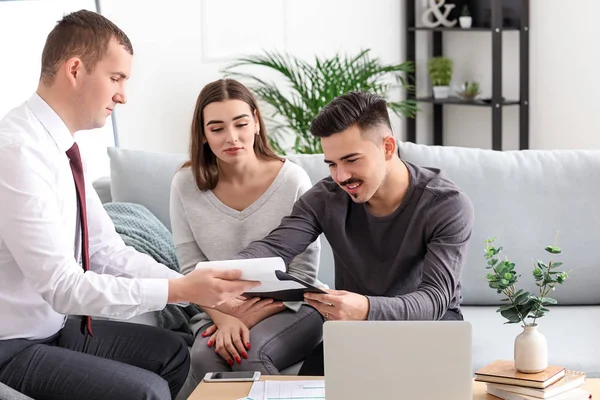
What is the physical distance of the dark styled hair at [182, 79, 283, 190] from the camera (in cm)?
269

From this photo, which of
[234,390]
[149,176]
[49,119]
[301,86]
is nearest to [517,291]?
[234,390]

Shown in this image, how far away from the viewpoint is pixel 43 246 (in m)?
2.01

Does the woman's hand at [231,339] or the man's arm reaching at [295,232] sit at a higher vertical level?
the man's arm reaching at [295,232]

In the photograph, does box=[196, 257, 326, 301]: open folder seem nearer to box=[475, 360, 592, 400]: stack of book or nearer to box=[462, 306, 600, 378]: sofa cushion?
box=[475, 360, 592, 400]: stack of book

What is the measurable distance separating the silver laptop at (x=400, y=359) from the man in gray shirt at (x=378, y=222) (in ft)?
1.29

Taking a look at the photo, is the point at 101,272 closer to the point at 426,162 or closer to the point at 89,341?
the point at 89,341

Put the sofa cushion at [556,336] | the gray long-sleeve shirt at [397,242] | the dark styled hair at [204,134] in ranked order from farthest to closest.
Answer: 1. the dark styled hair at [204,134]
2. the sofa cushion at [556,336]
3. the gray long-sleeve shirt at [397,242]

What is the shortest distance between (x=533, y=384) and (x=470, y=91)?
374cm

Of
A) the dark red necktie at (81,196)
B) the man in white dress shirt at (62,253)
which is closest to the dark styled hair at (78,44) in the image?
the man in white dress shirt at (62,253)

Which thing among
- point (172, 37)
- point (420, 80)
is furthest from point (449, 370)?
point (420, 80)

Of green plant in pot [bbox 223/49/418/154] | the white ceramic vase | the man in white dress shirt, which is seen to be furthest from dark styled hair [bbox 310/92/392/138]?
green plant in pot [bbox 223/49/418/154]

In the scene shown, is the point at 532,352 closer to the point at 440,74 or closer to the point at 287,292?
the point at 287,292

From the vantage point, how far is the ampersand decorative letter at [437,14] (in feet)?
17.9

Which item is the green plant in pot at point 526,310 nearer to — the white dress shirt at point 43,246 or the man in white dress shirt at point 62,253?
the man in white dress shirt at point 62,253
